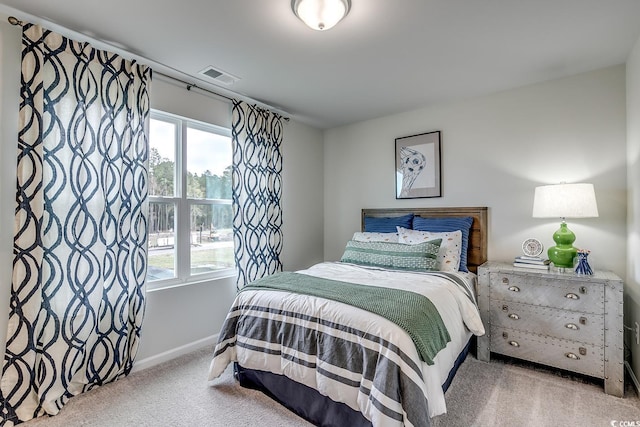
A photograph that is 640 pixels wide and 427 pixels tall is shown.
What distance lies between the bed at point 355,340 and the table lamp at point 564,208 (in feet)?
2.39

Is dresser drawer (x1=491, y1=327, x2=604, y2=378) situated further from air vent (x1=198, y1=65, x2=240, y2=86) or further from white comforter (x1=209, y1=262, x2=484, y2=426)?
air vent (x1=198, y1=65, x2=240, y2=86)

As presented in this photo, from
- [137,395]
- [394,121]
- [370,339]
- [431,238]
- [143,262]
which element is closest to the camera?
[370,339]

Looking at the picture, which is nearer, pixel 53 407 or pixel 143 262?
pixel 53 407

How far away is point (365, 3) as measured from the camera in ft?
5.58

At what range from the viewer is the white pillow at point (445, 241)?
2727mm

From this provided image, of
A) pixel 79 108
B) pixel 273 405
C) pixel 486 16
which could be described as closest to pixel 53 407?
pixel 273 405

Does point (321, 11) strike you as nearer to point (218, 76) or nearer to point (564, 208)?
point (218, 76)

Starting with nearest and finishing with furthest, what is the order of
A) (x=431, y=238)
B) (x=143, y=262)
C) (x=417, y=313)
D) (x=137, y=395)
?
(x=417, y=313) → (x=137, y=395) → (x=143, y=262) → (x=431, y=238)

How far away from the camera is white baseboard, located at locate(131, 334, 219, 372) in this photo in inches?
94.4

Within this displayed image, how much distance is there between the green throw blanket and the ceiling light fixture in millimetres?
1589

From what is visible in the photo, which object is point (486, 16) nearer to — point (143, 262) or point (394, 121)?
point (394, 121)

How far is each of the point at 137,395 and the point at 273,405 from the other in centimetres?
95

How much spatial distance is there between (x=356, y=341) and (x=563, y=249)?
6.43 ft

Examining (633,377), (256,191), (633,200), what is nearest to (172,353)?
(256,191)
